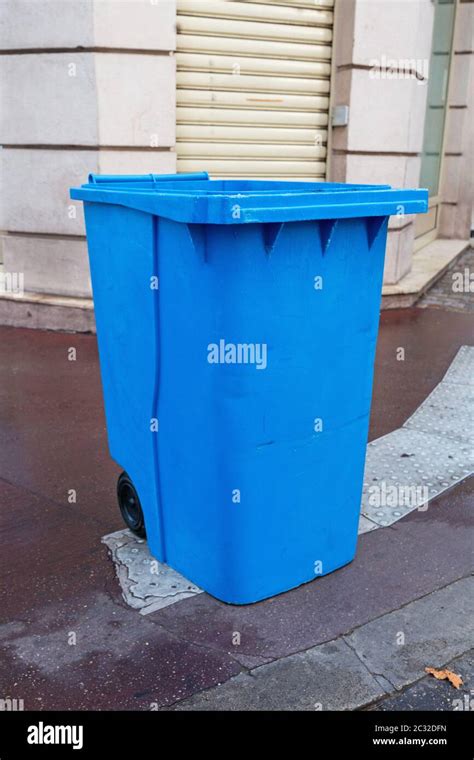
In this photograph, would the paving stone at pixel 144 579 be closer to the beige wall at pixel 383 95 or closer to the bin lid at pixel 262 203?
the bin lid at pixel 262 203

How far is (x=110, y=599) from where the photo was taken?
3.04m

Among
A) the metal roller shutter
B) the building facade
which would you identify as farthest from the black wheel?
the metal roller shutter

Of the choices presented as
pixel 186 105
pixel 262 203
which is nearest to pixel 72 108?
pixel 186 105

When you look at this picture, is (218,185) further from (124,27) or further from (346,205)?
(124,27)

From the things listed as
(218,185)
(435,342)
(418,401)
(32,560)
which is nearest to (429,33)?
(435,342)

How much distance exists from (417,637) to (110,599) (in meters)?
1.23

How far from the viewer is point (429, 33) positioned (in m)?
8.70

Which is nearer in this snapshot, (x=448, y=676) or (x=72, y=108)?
(x=448, y=676)

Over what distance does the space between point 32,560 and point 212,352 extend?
4.58 ft

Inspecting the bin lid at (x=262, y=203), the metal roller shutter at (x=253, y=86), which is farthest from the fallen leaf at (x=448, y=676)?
the metal roller shutter at (x=253, y=86)

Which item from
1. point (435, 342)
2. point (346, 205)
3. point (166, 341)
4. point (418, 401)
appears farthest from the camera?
point (435, 342)

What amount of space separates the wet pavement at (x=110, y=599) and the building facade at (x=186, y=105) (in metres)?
3.01

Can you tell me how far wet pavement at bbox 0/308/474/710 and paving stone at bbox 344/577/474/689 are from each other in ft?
0.20

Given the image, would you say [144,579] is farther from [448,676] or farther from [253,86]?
[253,86]
